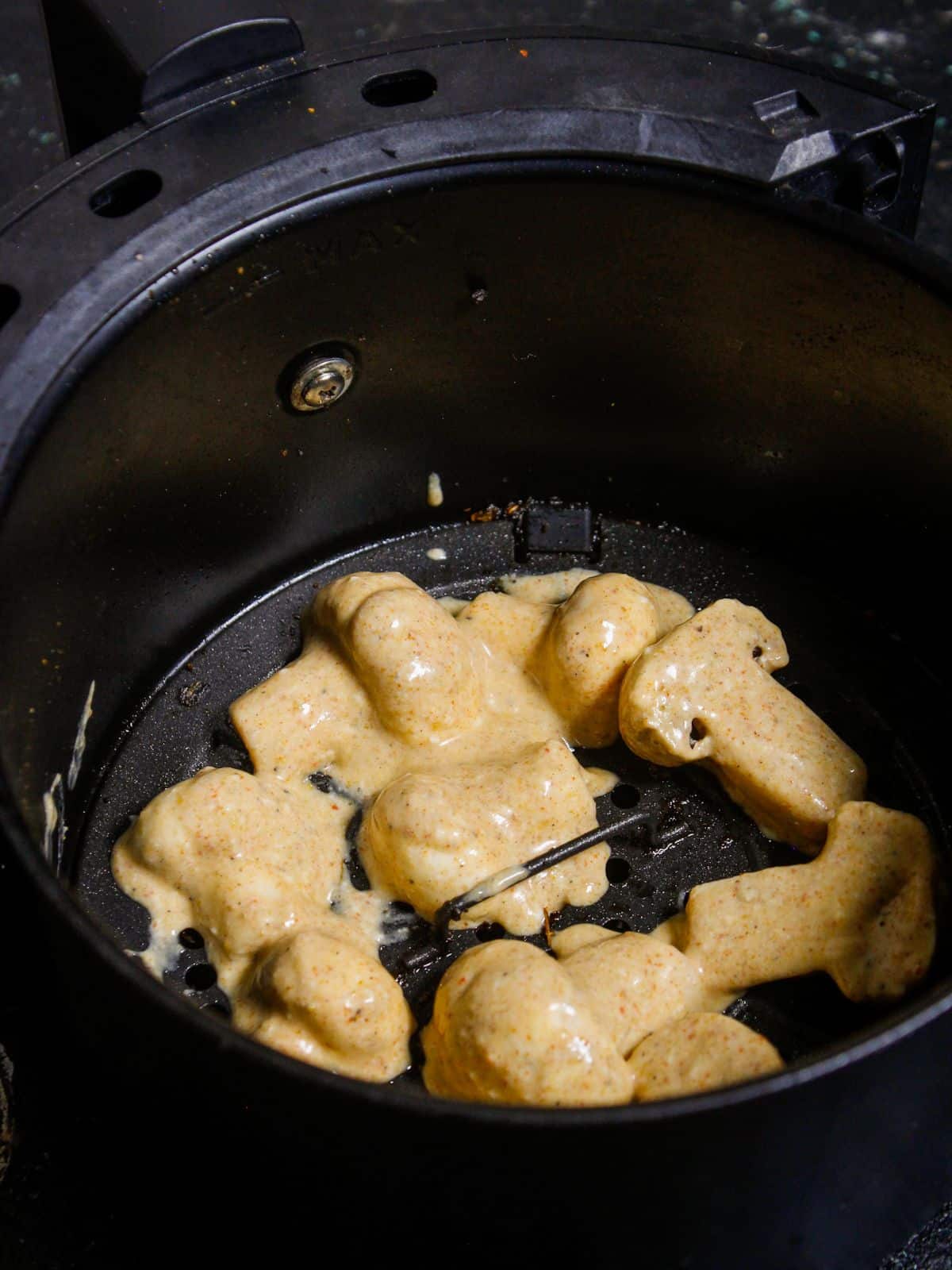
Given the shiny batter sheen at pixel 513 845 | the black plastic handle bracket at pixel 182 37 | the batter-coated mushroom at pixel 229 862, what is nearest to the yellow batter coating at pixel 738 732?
the shiny batter sheen at pixel 513 845

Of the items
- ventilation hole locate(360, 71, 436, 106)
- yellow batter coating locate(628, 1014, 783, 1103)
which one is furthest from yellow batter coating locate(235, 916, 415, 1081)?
ventilation hole locate(360, 71, 436, 106)

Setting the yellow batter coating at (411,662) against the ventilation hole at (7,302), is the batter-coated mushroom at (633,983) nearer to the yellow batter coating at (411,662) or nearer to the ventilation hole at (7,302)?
the yellow batter coating at (411,662)

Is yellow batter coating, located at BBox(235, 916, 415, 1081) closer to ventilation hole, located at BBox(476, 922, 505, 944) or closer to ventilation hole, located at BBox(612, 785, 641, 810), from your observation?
ventilation hole, located at BBox(476, 922, 505, 944)

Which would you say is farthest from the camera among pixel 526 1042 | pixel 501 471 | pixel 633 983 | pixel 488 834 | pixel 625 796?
pixel 501 471

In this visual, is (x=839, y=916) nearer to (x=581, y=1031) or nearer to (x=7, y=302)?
(x=581, y=1031)

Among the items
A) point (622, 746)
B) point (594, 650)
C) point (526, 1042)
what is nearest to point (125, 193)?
point (594, 650)

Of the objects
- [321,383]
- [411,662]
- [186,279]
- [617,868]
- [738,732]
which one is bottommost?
[617,868]
